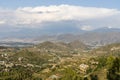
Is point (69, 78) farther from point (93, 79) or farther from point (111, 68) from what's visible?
point (111, 68)

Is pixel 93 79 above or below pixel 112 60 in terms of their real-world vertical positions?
below

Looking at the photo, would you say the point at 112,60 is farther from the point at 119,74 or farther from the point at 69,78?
the point at 69,78

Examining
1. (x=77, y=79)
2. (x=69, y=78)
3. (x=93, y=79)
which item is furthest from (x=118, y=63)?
(x=69, y=78)

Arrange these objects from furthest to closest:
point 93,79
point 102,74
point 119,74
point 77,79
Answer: point 102,74 → point 93,79 → point 77,79 → point 119,74

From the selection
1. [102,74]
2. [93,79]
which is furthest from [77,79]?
[102,74]

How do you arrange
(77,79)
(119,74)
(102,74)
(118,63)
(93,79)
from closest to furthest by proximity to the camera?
1. (119,74)
2. (118,63)
3. (77,79)
4. (93,79)
5. (102,74)

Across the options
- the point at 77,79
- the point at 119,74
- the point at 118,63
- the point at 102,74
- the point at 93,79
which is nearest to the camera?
the point at 119,74

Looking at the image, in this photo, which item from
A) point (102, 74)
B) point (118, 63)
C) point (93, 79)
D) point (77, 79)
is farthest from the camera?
point (102, 74)

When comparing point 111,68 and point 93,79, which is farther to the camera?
point 93,79

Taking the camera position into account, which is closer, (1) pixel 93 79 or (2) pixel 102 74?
(1) pixel 93 79
